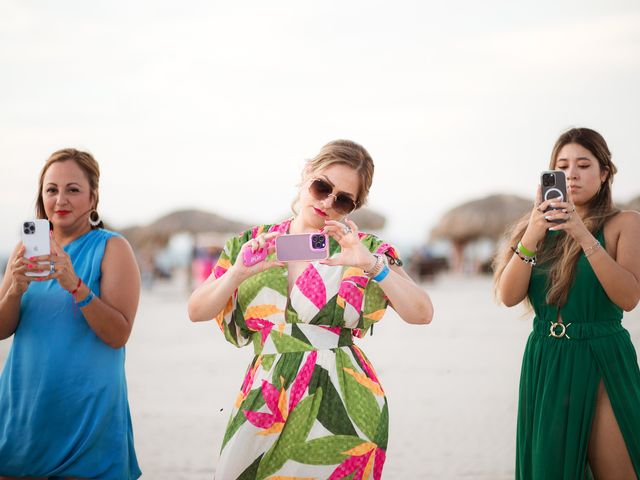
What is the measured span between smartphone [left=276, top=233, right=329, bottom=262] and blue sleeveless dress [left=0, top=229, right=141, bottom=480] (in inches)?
40.1

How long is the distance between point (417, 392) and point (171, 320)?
10962 mm

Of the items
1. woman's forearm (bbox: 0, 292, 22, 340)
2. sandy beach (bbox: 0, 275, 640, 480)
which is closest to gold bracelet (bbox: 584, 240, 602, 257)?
woman's forearm (bbox: 0, 292, 22, 340)

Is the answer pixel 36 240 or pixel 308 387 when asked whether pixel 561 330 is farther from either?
pixel 36 240

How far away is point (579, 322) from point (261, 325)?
1.56 m

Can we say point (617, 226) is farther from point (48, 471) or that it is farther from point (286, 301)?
point (48, 471)

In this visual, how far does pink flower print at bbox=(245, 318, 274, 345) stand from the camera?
10.0 feet

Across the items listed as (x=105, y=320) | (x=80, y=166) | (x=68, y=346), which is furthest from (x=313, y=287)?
(x=80, y=166)

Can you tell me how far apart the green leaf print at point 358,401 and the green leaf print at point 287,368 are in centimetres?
17

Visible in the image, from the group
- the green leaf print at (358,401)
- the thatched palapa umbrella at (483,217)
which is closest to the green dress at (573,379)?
the green leaf print at (358,401)

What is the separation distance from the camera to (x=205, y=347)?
43.9ft

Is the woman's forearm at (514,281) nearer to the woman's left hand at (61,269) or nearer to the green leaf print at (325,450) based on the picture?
the green leaf print at (325,450)

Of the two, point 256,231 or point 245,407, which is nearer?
point 245,407

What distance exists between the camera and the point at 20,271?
10.6ft

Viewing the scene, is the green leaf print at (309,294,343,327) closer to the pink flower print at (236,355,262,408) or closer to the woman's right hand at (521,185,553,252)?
the pink flower print at (236,355,262,408)
